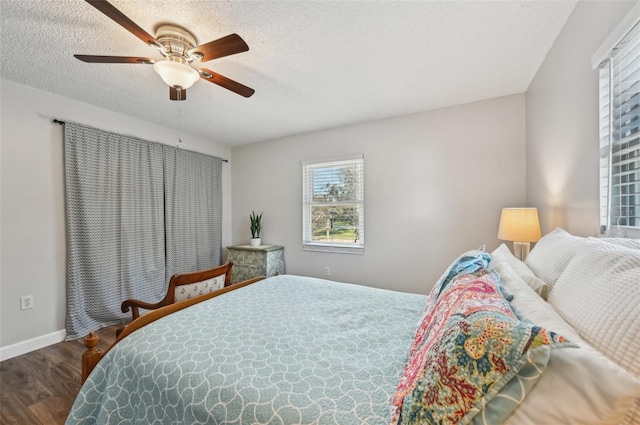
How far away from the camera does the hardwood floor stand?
158 cm

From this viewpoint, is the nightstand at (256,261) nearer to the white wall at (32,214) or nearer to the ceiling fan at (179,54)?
the white wall at (32,214)

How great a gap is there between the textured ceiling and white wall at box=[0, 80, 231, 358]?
23 centimetres

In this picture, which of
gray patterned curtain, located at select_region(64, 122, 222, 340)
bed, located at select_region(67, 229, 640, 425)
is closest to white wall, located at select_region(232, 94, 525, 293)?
bed, located at select_region(67, 229, 640, 425)

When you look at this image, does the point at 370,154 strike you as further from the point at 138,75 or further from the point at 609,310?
the point at 609,310

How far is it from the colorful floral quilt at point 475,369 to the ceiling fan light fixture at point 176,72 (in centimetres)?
201

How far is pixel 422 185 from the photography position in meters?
3.01

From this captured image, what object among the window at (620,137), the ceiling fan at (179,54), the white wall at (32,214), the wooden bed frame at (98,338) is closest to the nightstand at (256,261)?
the white wall at (32,214)

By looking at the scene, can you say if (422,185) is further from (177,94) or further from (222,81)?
(177,94)

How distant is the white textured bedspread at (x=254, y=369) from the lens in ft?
2.69

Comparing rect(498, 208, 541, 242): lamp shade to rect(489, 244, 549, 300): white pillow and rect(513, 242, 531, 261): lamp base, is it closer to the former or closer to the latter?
rect(513, 242, 531, 261): lamp base

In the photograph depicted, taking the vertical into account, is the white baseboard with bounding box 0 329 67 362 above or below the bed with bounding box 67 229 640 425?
below

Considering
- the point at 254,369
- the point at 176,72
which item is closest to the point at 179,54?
the point at 176,72

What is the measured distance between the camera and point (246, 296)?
179 centimetres

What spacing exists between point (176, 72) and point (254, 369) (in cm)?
179
